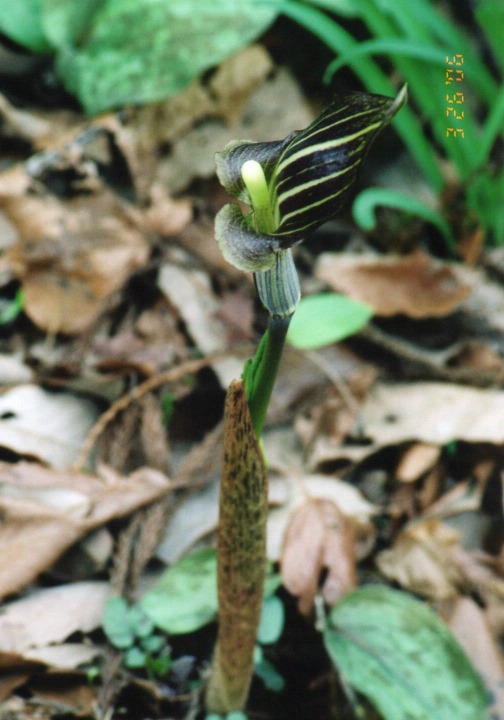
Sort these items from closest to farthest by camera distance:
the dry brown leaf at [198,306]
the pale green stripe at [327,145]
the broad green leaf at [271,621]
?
the pale green stripe at [327,145] < the broad green leaf at [271,621] < the dry brown leaf at [198,306]

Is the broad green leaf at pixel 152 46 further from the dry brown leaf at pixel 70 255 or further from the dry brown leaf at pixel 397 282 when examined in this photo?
the dry brown leaf at pixel 397 282

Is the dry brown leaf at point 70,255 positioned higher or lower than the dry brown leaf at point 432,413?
higher

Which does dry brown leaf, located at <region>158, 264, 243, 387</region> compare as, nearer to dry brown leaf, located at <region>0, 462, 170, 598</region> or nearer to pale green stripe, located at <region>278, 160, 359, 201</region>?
dry brown leaf, located at <region>0, 462, 170, 598</region>

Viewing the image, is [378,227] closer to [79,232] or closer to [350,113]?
[79,232]

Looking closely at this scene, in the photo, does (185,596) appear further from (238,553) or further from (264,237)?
(264,237)

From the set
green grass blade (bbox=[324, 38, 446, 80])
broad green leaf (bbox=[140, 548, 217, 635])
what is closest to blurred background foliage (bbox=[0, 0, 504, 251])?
green grass blade (bbox=[324, 38, 446, 80])

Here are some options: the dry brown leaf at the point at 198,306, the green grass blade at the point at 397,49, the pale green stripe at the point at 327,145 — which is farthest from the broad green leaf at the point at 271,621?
the green grass blade at the point at 397,49
